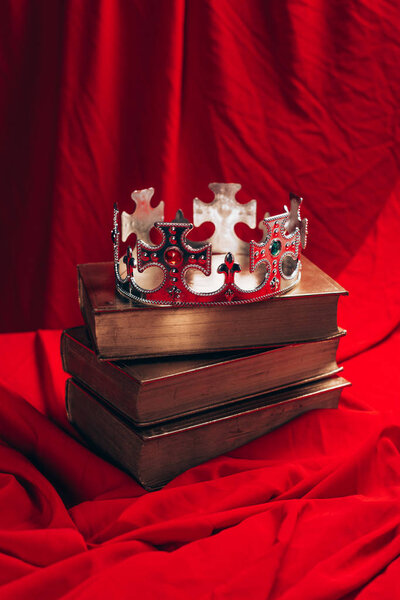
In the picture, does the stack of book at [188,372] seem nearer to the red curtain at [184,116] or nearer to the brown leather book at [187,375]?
the brown leather book at [187,375]

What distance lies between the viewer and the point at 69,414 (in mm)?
1310

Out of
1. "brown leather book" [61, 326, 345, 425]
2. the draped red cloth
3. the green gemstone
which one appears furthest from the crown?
the draped red cloth

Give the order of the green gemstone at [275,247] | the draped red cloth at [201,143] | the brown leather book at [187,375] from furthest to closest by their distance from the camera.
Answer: the draped red cloth at [201,143], the green gemstone at [275,247], the brown leather book at [187,375]

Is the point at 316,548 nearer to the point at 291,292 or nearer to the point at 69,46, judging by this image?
the point at 291,292

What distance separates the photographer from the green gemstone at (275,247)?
122 centimetres

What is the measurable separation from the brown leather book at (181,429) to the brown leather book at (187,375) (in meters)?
0.02

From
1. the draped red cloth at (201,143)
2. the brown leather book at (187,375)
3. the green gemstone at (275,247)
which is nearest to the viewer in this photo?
the brown leather book at (187,375)

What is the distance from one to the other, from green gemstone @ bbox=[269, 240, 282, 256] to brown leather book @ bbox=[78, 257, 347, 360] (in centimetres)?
8

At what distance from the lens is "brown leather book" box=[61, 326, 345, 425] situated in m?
1.09

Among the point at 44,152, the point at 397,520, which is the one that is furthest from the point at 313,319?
the point at 44,152

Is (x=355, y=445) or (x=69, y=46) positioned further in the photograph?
(x=69, y=46)

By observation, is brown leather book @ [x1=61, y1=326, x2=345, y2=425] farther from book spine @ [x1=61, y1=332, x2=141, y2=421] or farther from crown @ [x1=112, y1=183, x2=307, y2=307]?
crown @ [x1=112, y1=183, x2=307, y2=307]

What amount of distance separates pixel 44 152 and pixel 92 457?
996mm

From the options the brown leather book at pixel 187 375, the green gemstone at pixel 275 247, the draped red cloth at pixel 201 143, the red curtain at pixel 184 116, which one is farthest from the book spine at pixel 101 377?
the red curtain at pixel 184 116
